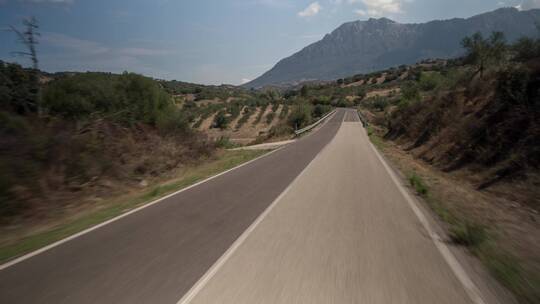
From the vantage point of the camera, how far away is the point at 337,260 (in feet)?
15.0

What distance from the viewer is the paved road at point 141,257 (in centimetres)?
380

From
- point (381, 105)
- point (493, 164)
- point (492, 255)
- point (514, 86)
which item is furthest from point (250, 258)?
point (381, 105)

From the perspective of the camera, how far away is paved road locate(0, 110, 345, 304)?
380 centimetres

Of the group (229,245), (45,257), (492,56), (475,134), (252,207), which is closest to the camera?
(45,257)

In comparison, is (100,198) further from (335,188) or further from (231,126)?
(231,126)

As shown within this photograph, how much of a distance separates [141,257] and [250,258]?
1651mm

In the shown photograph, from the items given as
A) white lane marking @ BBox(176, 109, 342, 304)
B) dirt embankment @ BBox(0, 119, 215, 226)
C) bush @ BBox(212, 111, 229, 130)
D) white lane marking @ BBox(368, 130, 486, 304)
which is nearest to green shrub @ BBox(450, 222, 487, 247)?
white lane marking @ BBox(368, 130, 486, 304)

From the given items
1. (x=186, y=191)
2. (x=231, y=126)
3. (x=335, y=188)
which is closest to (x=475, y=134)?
(x=335, y=188)

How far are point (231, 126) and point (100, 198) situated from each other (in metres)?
49.5

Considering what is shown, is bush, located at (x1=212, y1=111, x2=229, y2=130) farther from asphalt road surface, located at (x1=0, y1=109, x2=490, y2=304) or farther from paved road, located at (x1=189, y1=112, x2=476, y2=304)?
paved road, located at (x1=189, y1=112, x2=476, y2=304)

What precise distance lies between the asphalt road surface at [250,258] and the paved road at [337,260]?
2 centimetres

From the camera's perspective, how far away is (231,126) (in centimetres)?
5841

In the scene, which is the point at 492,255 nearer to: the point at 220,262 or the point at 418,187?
the point at 220,262

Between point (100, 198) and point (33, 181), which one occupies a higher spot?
point (33, 181)
